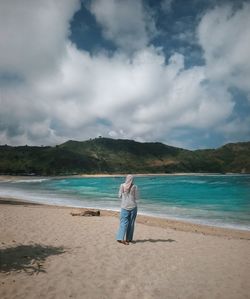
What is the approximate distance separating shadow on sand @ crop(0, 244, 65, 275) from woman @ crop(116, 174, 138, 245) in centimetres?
221

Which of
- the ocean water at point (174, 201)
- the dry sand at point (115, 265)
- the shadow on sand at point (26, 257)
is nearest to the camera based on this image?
the dry sand at point (115, 265)

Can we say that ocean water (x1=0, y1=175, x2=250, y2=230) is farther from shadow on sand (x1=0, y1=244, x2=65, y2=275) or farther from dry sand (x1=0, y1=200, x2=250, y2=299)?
shadow on sand (x1=0, y1=244, x2=65, y2=275)

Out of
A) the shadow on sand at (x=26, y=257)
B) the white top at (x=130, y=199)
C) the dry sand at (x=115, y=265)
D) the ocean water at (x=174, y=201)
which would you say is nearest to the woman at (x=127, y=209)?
the white top at (x=130, y=199)

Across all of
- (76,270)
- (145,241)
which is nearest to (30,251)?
(76,270)

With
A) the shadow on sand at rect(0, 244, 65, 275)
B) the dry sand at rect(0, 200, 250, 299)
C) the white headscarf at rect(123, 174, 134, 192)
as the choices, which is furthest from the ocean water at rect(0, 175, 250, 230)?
the shadow on sand at rect(0, 244, 65, 275)

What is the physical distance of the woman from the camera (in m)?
9.59

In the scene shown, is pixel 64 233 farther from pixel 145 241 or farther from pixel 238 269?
pixel 238 269

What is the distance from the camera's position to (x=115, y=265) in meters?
7.26

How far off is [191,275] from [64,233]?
5565mm

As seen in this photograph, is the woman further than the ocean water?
No

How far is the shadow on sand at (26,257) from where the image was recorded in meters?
6.57

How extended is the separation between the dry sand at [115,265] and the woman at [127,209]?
0.40 m

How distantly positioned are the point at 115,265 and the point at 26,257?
2.34 metres

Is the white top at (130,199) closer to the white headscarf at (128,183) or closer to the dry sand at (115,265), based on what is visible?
the white headscarf at (128,183)
